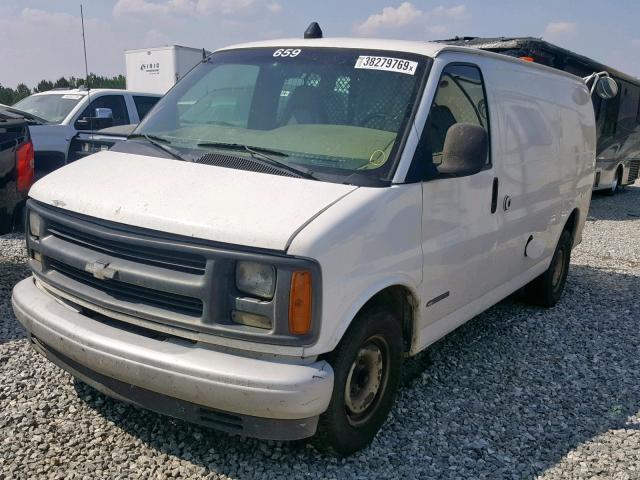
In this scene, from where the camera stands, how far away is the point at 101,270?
3.06 metres

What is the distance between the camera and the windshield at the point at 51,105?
10.0 m

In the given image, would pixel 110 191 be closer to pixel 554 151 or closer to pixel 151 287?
pixel 151 287

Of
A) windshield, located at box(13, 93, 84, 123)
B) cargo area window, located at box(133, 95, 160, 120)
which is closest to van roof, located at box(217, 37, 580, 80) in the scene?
windshield, located at box(13, 93, 84, 123)

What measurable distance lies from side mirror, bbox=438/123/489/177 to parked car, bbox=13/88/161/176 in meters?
5.70

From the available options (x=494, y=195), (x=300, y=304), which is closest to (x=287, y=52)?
(x=494, y=195)

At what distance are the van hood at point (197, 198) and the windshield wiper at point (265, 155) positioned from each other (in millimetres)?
84

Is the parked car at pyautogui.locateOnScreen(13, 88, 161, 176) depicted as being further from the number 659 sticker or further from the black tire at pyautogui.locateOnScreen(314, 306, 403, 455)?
the black tire at pyautogui.locateOnScreen(314, 306, 403, 455)

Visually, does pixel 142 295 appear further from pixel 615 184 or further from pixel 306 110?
pixel 615 184

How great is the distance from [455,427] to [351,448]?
0.78m

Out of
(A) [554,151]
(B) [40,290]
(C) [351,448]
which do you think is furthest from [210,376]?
(A) [554,151]

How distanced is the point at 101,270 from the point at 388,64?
6.62 ft

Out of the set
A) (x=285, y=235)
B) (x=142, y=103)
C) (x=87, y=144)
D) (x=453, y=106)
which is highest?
(x=453, y=106)

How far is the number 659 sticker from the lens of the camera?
13.4 feet

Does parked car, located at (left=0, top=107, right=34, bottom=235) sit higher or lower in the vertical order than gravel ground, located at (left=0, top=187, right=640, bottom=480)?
higher
